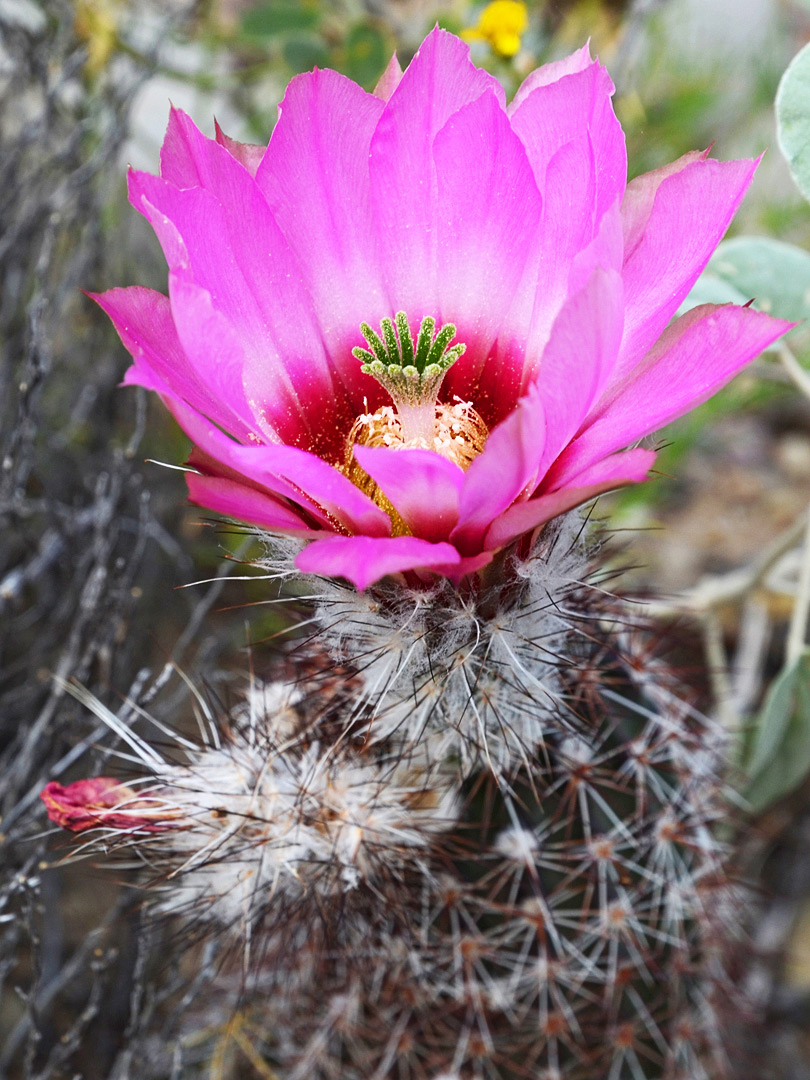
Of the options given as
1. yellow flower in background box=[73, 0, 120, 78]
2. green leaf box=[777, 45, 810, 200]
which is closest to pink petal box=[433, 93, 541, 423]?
green leaf box=[777, 45, 810, 200]

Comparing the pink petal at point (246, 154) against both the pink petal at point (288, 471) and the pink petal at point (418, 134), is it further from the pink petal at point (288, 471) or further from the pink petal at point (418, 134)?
the pink petal at point (288, 471)

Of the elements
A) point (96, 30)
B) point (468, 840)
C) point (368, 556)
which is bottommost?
point (468, 840)

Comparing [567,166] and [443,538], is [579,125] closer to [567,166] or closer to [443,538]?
[567,166]

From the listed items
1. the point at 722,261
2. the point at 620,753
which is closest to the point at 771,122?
the point at 722,261

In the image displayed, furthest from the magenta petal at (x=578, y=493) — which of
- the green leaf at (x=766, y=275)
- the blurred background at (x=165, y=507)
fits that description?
the green leaf at (x=766, y=275)

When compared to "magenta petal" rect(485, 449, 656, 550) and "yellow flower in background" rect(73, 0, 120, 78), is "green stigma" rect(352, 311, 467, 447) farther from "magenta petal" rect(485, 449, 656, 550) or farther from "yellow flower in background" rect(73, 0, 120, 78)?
"yellow flower in background" rect(73, 0, 120, 78)

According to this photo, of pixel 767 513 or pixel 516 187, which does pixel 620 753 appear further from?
pixel 767 513

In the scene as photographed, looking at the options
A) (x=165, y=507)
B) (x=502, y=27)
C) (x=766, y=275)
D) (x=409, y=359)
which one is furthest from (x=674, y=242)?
(x=165, y=507)
